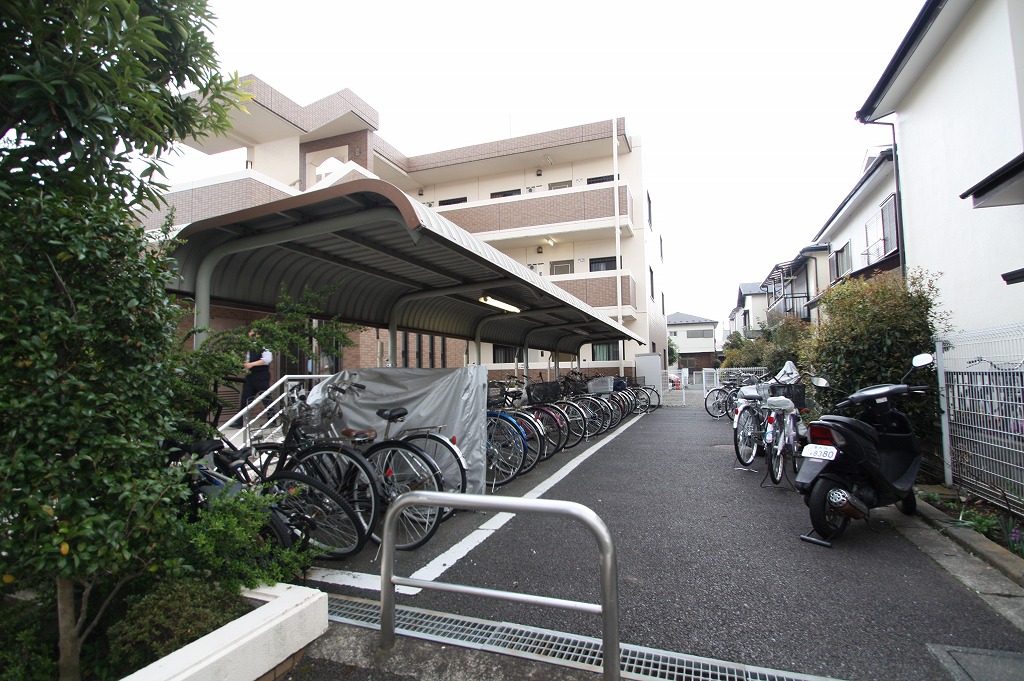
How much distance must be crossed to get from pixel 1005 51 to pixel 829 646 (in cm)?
786

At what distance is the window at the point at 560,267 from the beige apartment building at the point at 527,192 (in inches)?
1.6

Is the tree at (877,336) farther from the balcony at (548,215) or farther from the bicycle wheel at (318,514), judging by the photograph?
the balcony at (548,215)

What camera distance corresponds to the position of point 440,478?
159 inches

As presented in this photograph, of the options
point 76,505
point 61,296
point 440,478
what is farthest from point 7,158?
point 440,478

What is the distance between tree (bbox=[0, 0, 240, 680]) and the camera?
Answer: 189 cm

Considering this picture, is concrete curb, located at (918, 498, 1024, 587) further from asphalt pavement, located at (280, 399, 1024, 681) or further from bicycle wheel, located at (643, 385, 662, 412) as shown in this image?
bicycle wheel, located at (643, 385, 662, 412)

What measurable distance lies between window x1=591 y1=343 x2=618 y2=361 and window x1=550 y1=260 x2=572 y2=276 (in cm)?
326

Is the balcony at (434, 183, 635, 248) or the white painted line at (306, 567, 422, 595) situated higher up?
the balcony at (434, 183, 635, 248)

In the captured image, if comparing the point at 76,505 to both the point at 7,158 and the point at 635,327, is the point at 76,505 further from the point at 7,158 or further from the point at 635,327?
the point at 635,327

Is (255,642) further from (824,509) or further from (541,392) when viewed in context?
(541,392)

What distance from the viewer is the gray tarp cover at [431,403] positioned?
196 inches

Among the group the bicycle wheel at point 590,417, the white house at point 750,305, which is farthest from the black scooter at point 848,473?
the white house at point 750,305

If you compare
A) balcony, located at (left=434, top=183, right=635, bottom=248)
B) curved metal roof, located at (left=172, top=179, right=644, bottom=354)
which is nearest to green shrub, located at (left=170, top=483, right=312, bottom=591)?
curved metal roof, located at (left=172, top=179, right=644, bottom=354)

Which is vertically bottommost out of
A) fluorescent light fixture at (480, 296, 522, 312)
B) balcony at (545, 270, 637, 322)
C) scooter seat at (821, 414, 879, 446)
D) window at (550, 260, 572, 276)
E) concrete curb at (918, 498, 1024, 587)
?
concrete curb at (918, 498, 1024, 587)
